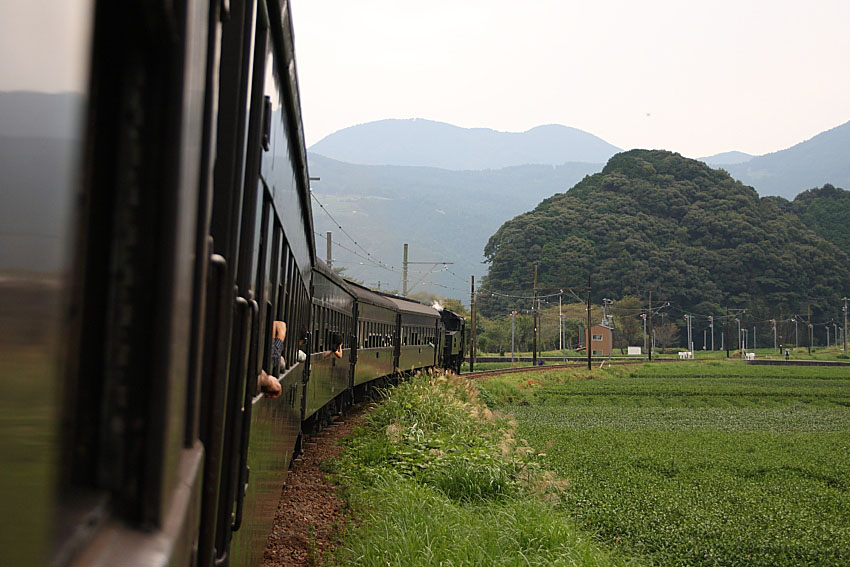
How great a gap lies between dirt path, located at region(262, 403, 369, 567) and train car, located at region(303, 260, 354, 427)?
73 centimetres

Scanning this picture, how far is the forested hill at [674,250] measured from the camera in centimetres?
9312

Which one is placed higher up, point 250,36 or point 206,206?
point 250,36

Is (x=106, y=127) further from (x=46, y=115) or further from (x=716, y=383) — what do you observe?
(x=716, y=383)

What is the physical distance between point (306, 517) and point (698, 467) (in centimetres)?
895

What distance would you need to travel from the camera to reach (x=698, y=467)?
1501 cm

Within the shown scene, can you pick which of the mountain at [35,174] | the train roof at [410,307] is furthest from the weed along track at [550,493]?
the mountain at [35,174]

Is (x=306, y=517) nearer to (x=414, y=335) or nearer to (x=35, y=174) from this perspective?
(x=35, y=174)

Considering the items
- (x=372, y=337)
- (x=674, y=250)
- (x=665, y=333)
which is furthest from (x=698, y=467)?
(x=674, y=250)

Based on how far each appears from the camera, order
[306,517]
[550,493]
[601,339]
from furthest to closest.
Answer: [601,339] → [550,493] → [306,517]

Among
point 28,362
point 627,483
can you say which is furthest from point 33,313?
point 627,483

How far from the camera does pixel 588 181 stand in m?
109

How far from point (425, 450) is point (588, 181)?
101930 mm

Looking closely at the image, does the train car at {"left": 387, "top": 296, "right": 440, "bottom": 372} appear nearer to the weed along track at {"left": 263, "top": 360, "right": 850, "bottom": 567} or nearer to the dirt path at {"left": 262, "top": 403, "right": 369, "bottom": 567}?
the weed along track at {"left": 263, "top": 360, "right": 850, "bottom": 567}

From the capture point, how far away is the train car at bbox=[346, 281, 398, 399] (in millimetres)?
16408
